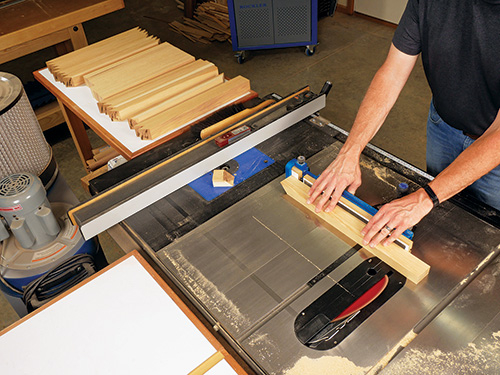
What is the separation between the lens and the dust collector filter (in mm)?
1614

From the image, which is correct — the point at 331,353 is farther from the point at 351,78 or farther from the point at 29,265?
the point at 351,78

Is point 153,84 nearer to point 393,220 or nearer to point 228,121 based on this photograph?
point 228,121

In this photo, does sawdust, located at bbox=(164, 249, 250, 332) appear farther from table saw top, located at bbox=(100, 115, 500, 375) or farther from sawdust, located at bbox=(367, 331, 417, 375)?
sawdust, located at bbox=(367, 331, 417, 375)

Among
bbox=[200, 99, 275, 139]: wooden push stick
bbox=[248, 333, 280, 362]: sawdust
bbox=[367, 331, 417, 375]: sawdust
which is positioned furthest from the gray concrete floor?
bbox=[367, 331, 417, 375]: sawdust

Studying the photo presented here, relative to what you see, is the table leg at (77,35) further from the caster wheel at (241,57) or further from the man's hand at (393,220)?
the man's hand at (393,220)

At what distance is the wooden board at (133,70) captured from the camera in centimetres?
200

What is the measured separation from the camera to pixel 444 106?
156cm

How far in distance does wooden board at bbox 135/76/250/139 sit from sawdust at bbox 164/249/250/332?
2.16ft

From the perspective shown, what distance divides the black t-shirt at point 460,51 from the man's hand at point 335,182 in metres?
0.41

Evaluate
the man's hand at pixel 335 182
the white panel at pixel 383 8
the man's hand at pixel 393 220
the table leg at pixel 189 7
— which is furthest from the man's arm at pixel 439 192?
the table leg at pixel 189 7

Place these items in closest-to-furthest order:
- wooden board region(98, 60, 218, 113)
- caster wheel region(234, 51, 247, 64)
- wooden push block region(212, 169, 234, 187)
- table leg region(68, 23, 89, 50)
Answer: wooden push block region(212, 169, 234, 187) → wooden board region(98, 60, 218, 113) → table leg region(68, 23, 89, 50) → caster wheel region(234, 51, 247, 64)

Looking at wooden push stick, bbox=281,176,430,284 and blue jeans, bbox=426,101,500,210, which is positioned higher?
wooden push stick, bbox=281,176,430,284

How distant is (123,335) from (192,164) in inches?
23.9

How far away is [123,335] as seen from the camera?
1.11 meters
